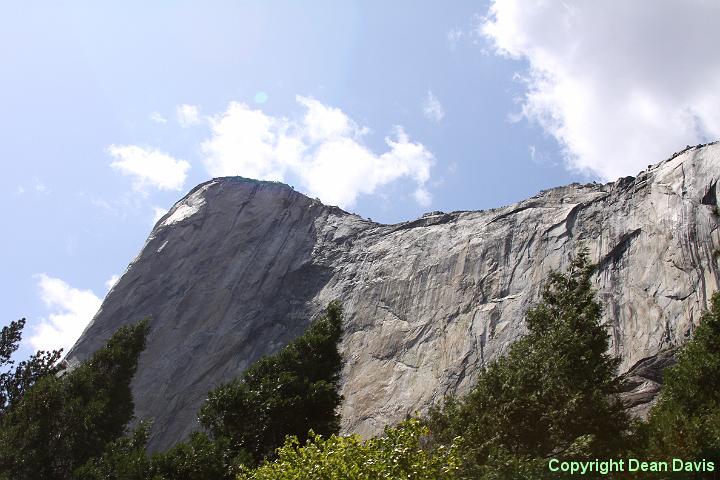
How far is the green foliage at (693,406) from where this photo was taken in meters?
20.4

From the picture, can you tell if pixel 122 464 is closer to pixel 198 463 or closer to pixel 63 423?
pixel 198 463

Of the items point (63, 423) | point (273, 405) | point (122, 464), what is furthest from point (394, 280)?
point (122, 464)

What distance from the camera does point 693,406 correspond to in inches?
945

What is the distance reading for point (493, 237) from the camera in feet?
183

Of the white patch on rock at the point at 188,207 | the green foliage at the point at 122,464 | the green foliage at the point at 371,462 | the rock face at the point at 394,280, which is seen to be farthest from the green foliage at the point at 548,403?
the white patch on rock at the point at 188,207

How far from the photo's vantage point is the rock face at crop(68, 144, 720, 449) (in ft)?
147

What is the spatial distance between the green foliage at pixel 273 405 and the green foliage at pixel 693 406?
12405mm

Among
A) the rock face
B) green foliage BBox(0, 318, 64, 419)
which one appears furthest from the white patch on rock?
green foliage BBox(0, 318, 64, 419)

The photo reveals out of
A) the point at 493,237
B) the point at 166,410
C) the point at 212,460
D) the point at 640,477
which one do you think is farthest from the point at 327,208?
the point at 640,477

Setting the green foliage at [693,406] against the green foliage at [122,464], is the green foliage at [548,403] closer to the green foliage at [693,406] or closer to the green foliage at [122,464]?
the green foliage at [693,406]

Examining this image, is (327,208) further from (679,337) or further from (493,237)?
(679,337)

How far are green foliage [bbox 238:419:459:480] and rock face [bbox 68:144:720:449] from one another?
28.3 metres

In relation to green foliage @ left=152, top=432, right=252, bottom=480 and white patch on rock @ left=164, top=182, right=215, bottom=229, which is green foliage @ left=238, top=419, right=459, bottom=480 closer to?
green foliage @ left=152, top=432, right=252, bottom=480

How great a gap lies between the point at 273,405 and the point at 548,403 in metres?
10.5
